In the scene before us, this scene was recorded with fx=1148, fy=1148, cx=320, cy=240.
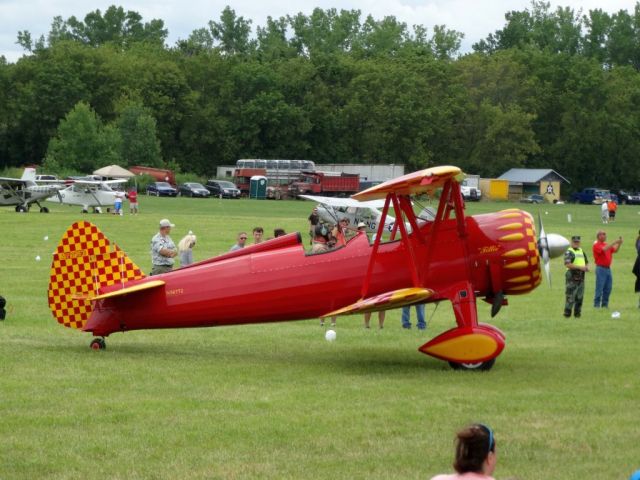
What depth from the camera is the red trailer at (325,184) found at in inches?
3735

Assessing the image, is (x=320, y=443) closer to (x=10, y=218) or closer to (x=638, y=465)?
(x=638, y=465)

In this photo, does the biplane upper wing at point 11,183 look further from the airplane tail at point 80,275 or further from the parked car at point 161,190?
the airplane tail at point 80,275

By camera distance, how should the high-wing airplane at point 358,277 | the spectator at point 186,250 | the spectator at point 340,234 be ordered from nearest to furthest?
the high-wing airplane at point 358,277
the spectator at point 340,234
the spectator at point 186,250

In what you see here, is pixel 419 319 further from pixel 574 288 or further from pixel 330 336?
pixel 574 288

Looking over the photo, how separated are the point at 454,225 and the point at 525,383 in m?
2.56

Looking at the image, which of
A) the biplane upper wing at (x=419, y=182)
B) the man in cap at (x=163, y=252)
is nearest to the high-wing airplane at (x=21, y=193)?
the man in cap at (x=163, y=252)

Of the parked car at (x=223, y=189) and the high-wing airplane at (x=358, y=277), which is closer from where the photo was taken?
the high-wing airplane at (x=358, y=277)

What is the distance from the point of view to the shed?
11019 centimetres

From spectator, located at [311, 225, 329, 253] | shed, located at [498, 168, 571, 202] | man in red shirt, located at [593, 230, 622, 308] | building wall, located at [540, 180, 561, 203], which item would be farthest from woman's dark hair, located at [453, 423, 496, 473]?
building wall, located at [540, 180, 561, 203]

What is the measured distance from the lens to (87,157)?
3971 inches

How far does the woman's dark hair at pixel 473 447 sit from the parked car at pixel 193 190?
88.0 m

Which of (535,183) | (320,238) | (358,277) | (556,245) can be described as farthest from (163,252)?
(535,183)

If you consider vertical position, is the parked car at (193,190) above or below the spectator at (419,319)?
below

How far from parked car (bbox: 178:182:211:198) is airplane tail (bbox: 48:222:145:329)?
77.1 meters
